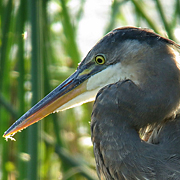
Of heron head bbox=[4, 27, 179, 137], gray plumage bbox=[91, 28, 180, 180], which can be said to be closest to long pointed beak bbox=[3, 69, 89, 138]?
heron head bbox=[4, 27, 179, 137]

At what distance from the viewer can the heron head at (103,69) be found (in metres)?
1.47

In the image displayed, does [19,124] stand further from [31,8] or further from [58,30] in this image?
[58,30]

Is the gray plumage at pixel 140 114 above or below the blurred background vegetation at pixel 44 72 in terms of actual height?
below

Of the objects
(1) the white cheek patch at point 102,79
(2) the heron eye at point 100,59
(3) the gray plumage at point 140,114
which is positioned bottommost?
(3) the gray plumage at point 140,114

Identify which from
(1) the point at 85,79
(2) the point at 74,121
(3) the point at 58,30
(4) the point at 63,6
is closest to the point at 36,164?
(1) the point at 85,79

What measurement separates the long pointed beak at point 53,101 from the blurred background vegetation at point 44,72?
0.03m

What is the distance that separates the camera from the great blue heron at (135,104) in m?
1.38

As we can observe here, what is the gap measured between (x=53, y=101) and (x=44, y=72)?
572 millimetres

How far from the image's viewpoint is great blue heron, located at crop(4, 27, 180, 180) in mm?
1376

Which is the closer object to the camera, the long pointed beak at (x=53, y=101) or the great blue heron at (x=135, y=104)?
the great blue heron at (x=135, y=104)

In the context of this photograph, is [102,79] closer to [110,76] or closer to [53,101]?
[110,76]

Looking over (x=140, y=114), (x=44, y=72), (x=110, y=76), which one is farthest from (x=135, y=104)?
(x=44, y=72)

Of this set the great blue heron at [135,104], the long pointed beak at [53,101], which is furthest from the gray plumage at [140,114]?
the long pointed beak at [53,101]

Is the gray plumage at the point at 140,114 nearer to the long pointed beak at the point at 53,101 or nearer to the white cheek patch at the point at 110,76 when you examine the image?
the white cheek patch at the point at 110,76
